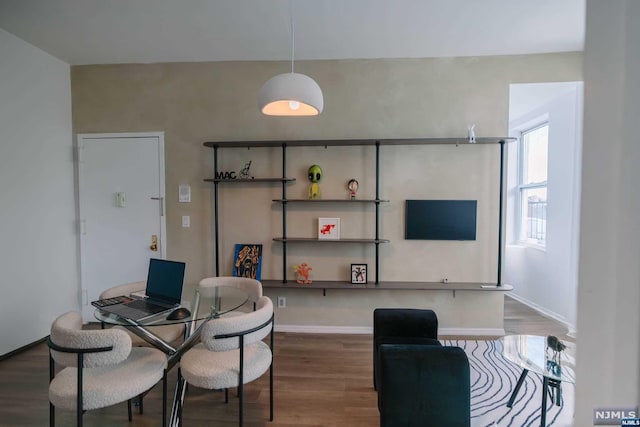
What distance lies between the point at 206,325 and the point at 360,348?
6.13 feet

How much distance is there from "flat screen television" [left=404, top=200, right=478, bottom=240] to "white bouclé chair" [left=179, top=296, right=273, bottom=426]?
1940mm

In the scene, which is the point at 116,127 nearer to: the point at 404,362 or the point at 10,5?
the point at 10,5

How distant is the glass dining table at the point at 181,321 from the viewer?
65.1 inches

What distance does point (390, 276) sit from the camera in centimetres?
317

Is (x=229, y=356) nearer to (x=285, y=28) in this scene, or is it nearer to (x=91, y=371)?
(x=91, y=371)

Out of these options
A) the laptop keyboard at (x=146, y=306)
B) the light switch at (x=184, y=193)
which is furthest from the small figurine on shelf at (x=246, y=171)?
the laptop keyboard at (x=146, y=306)

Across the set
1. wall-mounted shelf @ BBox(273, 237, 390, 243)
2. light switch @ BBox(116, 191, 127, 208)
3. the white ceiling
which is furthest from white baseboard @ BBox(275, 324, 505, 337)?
the white ceiling

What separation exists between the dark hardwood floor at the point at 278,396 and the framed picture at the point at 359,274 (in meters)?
0.65

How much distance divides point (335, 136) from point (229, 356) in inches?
92.5

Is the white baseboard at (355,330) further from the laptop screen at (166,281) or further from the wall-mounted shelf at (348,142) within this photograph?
the wall-mounted shelf at (348,142)

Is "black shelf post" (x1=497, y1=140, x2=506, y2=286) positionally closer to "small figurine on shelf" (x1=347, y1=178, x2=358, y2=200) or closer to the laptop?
"small figurine on shelf" (x1=347, y1=178, x2=358, y2=200)

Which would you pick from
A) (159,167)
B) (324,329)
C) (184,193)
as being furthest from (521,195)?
(159,167)

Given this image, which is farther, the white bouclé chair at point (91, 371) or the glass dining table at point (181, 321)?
the glass dining table at point (181, 321)

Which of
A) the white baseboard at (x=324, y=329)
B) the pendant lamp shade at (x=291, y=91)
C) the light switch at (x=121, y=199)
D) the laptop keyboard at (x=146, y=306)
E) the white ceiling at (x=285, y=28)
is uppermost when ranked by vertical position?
the white ceiling at (x=285, y=28)
